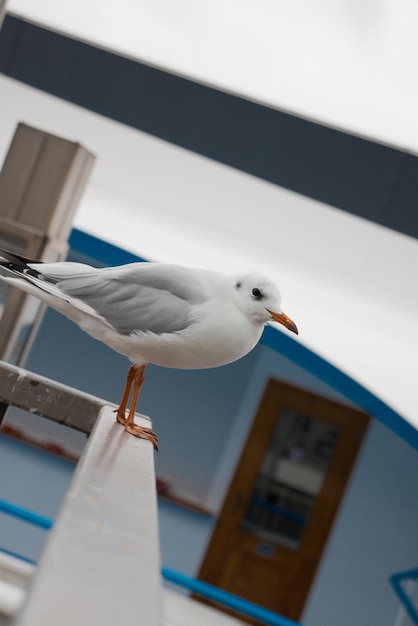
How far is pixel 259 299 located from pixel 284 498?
6.03 metres

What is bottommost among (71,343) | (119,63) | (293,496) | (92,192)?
(293,496)

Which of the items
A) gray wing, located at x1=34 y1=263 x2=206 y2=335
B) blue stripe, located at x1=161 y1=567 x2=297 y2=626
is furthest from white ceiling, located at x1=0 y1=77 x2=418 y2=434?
gray wing, located at x1=34 y1=263 x2=206 y2=335

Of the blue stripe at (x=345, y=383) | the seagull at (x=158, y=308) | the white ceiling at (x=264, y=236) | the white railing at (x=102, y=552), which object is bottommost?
the white railing at (x=102, y=552)

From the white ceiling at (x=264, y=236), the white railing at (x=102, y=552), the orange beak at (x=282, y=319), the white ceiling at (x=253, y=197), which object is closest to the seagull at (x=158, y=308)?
the orange beak at (x=282, y=319)

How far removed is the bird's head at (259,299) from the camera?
1.66 meters

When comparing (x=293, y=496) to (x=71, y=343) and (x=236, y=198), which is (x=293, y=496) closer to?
(x=71, y=343)

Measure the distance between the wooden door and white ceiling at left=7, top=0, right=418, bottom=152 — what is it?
3.08 meters

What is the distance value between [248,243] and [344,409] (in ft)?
8.46

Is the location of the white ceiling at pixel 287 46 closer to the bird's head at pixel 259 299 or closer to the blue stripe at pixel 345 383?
the blue stripe at pixel 345 383

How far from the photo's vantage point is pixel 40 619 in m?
0.46

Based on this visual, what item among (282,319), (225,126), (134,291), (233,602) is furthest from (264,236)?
(282,319)

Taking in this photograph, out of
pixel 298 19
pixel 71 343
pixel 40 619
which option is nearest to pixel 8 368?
pixel 40 619

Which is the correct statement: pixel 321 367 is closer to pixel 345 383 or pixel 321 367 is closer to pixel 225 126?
pixel 345 383

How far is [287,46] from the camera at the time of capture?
4305 millimetres
